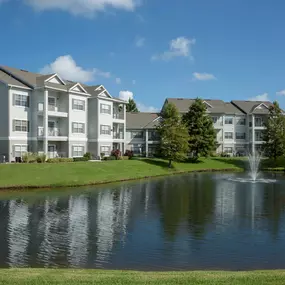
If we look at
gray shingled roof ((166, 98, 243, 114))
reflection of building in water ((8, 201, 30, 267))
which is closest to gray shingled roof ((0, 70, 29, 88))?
reflection of building in water ((8, 201, 30, 267))

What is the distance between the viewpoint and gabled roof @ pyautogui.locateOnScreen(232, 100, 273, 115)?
7936 centimetres

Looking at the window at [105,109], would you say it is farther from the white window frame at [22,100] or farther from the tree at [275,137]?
the tree at [275,137]

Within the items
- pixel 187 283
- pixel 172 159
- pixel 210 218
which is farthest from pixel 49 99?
pixel 187 283

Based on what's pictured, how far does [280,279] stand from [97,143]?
1885 inches

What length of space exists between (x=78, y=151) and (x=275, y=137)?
32.2m

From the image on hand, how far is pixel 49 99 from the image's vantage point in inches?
1993

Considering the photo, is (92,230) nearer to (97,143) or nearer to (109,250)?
(109,250)

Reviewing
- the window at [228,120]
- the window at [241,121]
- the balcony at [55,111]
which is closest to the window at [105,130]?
the balcony at [55,111]

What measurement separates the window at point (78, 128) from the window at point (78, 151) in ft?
7.01

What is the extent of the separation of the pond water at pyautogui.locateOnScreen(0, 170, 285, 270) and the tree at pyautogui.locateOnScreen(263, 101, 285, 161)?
33.5 meters

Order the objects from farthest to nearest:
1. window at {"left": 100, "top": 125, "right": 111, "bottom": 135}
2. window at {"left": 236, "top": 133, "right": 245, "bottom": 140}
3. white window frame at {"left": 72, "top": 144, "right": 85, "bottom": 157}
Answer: window at {"left": 236, "top": 133, "right": 245, "bottom": 140}, window at {"left": 100, "top": 125, "right": 111, "bottom": 135}, white window frame at {"left": 72, "top": 144, "right": 85, "bottom": 157}

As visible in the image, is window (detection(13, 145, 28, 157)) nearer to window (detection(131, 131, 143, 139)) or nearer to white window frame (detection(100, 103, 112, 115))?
white window frame (detection(100, 103, 112, 115))

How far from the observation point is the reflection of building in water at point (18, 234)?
43.5 feet

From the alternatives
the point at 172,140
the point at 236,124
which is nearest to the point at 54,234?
the point at 172,140
